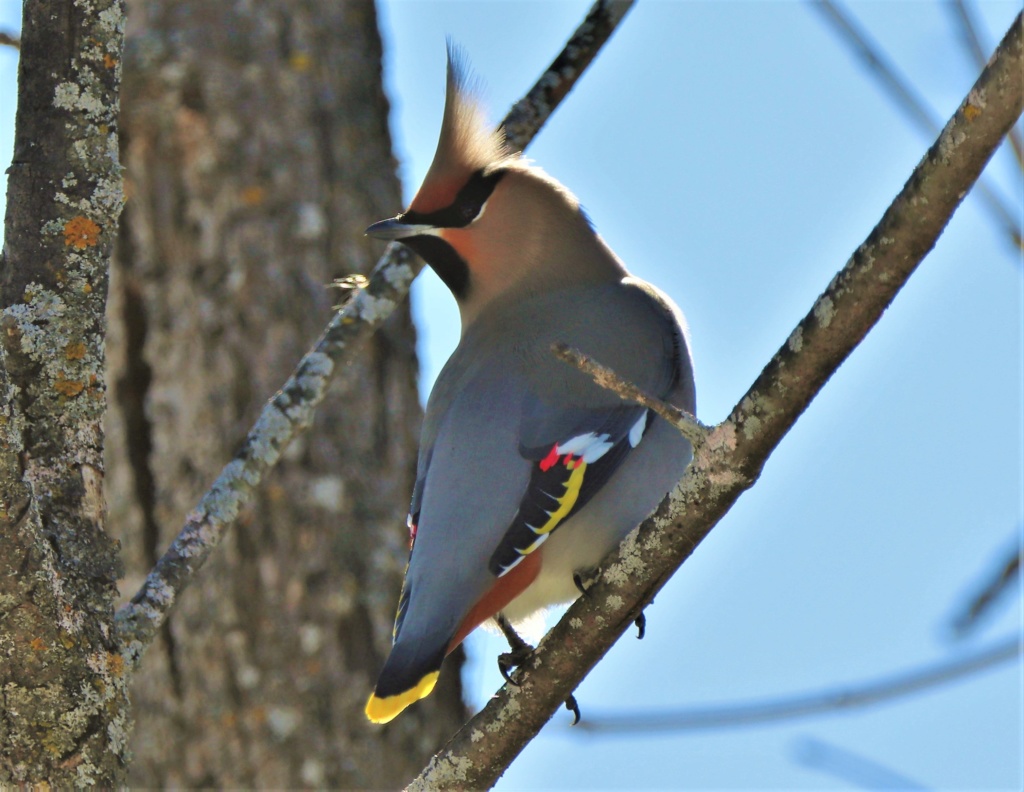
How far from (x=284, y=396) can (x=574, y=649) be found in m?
0.93

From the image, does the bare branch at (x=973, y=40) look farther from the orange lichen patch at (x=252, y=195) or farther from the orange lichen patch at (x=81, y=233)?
the orange lichen patch at (x=252, y=195)

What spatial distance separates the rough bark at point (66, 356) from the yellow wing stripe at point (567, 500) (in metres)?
0.81

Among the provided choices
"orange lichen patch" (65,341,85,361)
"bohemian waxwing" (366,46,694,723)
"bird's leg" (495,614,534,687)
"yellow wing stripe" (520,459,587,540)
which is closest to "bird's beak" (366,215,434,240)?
"bohemian waxwing" (366,46,694,723)

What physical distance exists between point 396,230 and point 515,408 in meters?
0.57

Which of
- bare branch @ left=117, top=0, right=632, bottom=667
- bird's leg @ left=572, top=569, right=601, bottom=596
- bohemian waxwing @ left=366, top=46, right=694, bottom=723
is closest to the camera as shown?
bare branch @ left=117, top=0, right=632, bottom=667

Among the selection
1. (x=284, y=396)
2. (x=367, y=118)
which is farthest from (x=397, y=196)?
(x=284, y=396)

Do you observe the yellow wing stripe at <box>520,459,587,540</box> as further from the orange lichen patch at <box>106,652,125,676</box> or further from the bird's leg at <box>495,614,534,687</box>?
the orange lichen patch at <box>106,652,125,676</box>

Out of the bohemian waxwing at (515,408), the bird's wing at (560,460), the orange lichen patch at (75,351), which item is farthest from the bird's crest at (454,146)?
the orange lichen patch at (75,351)

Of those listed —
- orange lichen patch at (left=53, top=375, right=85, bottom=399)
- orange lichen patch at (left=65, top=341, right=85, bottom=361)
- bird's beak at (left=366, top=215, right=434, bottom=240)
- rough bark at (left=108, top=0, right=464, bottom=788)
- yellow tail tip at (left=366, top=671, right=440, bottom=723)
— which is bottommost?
rough bark at (left=108, top=0, right=464, bottom=788)

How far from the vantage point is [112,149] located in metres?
2.34

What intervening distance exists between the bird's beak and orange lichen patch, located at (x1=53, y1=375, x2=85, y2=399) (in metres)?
1.04

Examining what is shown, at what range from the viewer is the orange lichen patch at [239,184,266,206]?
4.53m

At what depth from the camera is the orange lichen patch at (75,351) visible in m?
2.27

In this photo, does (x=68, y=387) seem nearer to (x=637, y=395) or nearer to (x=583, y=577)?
(x=637, y=395)
